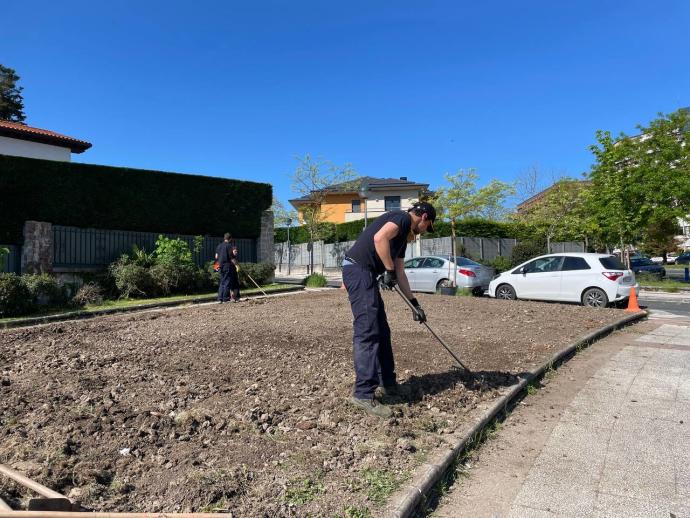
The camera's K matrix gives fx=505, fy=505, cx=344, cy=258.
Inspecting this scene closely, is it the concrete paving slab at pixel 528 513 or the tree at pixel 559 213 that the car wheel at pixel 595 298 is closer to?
the concrete paving slab at pixel 528 513

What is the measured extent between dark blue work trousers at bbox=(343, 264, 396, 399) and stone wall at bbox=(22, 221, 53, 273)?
473 inches

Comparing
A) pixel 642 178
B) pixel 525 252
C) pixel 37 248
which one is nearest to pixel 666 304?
pixel 642 178

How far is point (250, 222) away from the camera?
18.3 meters

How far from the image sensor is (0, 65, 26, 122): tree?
123ft

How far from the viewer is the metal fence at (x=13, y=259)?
12.9 m

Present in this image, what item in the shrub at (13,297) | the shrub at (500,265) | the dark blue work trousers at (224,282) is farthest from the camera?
the shrub at (500,265)

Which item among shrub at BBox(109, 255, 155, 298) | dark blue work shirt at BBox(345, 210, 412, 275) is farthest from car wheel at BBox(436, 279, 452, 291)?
dark blue work shirt at BBox(345, 210, 412, 275)

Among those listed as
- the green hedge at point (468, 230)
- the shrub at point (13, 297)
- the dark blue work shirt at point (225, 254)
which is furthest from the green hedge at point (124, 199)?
the green hedge at point (468, 230)

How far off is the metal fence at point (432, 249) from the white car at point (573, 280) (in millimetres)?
13531

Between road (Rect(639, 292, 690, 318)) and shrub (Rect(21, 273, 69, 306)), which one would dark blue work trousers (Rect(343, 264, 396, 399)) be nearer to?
shrub (Rect(21, 273, 69, 306))

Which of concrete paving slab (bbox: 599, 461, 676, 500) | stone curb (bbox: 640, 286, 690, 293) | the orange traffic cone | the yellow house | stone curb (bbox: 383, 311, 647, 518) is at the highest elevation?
the yellow house

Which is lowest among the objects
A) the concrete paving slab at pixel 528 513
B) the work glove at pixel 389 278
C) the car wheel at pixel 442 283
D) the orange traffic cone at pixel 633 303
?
the concrete paving slab at pixel 528 513

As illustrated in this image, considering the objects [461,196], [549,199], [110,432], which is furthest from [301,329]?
[461,196]

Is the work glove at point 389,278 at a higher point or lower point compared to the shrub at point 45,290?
higher
